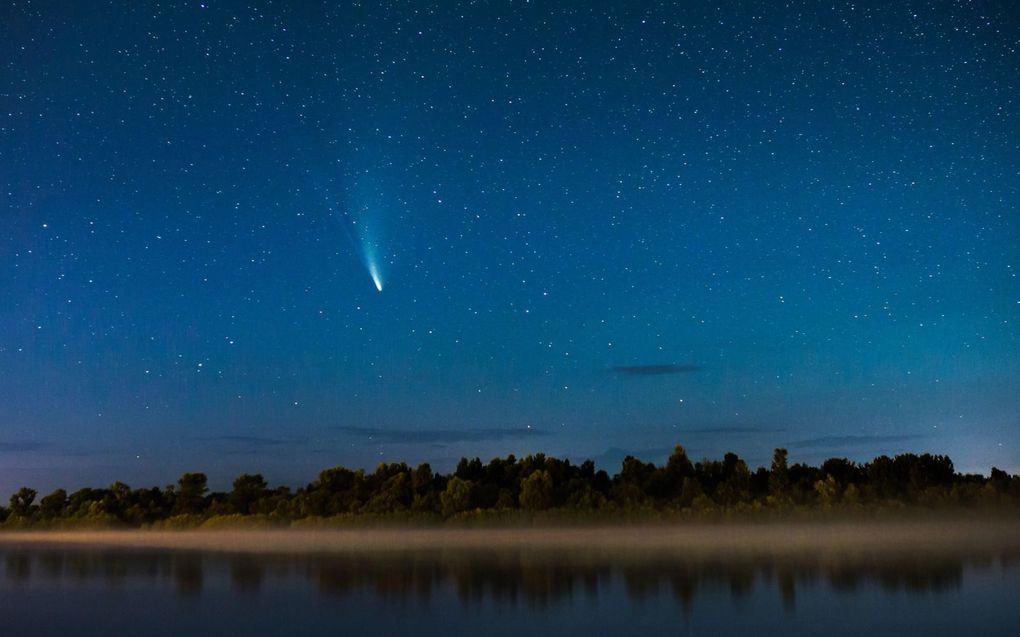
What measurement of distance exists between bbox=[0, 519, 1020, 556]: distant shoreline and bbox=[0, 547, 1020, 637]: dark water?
8.75 m

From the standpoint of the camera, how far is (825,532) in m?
57.8

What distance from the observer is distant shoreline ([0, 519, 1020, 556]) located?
151 ft

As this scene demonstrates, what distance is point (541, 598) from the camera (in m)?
23.9

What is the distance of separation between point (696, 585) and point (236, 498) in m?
83.4

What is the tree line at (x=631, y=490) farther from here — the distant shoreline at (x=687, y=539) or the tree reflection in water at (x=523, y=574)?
the tree reflection in water at (x=523, y=574)

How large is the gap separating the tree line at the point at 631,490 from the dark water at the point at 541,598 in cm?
3002

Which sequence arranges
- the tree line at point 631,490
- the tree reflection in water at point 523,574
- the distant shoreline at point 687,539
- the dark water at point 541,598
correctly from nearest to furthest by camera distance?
the dark water at point 541,598
the tree reflection in water at point 523,574
the distant shoreline at point 687,539
the tree line at point 631,490

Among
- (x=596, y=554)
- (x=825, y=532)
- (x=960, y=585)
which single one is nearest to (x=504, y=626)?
(x=960, y=585)

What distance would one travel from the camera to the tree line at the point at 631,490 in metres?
66.6

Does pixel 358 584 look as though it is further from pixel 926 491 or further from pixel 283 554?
pixel 926 491

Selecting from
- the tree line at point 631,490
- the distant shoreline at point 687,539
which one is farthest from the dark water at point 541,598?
the tree line at point 631,490

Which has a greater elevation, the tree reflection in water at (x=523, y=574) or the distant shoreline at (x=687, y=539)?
the tree reflection in water at (x=523, y=574)

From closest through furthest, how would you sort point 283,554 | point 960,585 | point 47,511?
point 960,585 → point 283,554 → point 47,511

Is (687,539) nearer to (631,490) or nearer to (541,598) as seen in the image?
(631,490)
